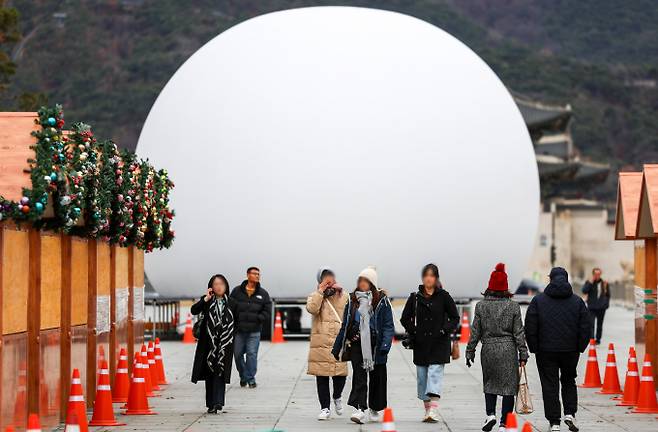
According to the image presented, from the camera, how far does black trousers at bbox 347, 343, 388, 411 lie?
1527 centimetres

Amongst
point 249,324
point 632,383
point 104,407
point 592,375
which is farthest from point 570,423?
point 249,324

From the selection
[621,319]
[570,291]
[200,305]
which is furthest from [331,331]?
[621,319]

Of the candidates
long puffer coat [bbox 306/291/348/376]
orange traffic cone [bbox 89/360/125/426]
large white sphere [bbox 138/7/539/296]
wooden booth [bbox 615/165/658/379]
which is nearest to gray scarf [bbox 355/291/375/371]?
long puffer coat [bbox 306/291/348/376]

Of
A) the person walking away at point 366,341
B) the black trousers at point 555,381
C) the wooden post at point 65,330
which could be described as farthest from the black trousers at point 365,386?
the wooden post at point 65,330

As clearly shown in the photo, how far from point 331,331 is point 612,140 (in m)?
137

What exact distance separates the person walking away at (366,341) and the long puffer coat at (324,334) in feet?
0.94

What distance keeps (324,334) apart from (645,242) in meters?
5.41

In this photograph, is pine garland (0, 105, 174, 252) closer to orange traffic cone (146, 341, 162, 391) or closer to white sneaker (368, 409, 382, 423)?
orange traffic cone (146, 341, 162, 391)

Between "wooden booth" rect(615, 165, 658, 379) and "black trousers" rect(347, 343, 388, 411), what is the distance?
13.4 feet

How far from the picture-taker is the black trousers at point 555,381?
46.4 ft

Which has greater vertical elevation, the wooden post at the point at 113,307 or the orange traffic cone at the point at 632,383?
the wooden post at the point at 113,307

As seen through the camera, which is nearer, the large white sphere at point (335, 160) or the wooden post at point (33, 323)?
the wooden post at point (33, 323)

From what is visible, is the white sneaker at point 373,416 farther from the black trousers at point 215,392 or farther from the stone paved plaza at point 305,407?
the black trousers at point 215,392

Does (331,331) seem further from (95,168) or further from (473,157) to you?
(473,157)
